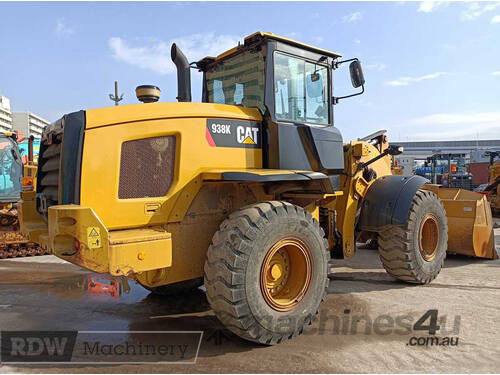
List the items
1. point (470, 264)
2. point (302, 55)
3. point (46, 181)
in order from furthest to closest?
point (470, 264), point (302, 55), point (46, 181)

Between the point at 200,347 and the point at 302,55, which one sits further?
the point at 302,55

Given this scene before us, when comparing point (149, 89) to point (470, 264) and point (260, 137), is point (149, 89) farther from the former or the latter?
point (470, 264)

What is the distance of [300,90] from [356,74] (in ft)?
2.33

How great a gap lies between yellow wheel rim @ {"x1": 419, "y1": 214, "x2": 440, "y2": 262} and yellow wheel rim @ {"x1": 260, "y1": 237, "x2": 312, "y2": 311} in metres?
2.59

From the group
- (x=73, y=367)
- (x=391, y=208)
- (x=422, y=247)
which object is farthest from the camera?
(x=422, y=247)

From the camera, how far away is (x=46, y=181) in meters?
3.93

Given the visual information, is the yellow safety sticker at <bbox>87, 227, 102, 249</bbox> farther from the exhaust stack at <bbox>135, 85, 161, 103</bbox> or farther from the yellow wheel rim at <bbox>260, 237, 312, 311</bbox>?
the exhaust stack at <bbox>135, 85, 161, 103</bbox>

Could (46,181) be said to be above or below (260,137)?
below

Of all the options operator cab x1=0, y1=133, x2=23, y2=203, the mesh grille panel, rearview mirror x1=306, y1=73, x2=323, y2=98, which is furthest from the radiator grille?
operator cab x1=0, y1=133, x2=23, y2=203

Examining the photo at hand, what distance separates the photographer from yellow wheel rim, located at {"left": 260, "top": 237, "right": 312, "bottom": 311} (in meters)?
3.73

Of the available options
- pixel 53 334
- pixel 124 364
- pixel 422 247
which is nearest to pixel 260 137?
pixel 124 364

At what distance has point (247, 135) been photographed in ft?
13.5

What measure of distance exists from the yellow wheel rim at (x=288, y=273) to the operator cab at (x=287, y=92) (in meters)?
0.88

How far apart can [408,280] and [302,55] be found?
10.7 ft
